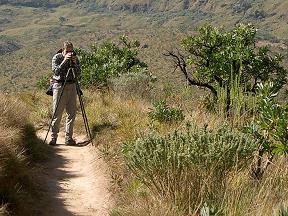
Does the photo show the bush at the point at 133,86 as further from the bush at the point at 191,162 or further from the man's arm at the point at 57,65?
the bush at the point at 191,162

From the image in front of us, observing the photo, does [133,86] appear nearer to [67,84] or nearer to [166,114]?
[67,84]

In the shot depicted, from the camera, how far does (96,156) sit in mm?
8695

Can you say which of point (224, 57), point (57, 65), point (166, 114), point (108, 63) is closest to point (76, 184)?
point (166, 114)

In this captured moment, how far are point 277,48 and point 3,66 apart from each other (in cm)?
10713

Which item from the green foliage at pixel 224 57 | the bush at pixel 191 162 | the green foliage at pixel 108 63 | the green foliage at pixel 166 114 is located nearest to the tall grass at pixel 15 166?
the bush at pixel 191 162

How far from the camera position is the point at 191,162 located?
486 cm

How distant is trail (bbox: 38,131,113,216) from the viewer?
20.1ft

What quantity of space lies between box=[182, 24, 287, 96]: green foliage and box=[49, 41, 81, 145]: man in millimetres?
3902

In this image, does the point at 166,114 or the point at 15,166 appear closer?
the point at 15,166

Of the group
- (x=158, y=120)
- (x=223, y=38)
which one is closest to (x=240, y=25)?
(x=223, y=38)

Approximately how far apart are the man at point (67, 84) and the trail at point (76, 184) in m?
0.56

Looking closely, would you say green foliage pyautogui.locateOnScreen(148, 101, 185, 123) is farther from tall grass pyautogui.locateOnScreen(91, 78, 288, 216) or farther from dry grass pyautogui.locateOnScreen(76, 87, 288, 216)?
tall grass pyautogui.locateOnScreen(91, 78, 288, 216)

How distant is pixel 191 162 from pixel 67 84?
19.7ft

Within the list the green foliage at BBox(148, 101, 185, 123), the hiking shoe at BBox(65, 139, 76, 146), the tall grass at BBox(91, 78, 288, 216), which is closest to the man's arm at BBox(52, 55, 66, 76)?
the hiking shoe at BBox(65, 139, 76, 146)
